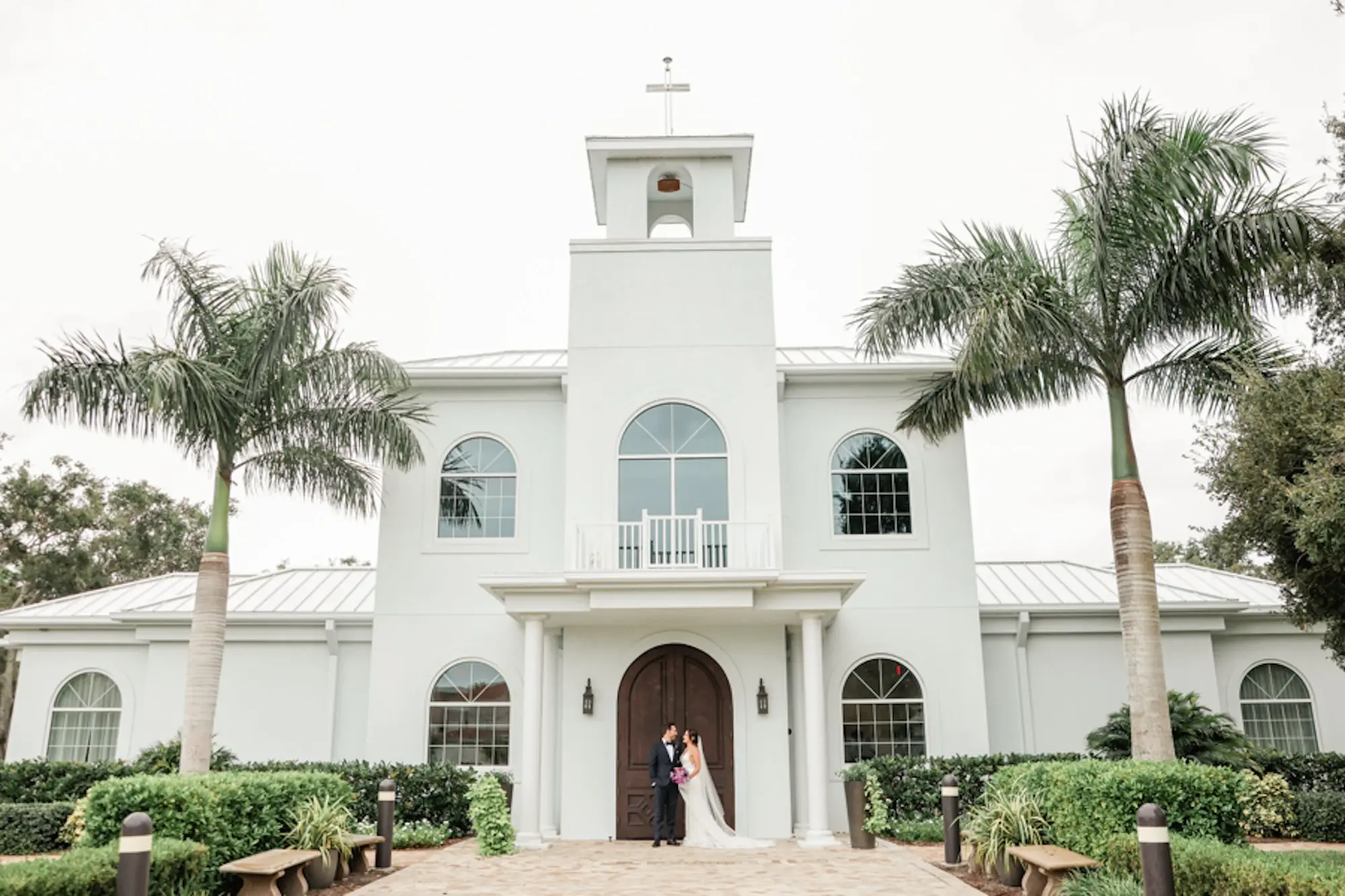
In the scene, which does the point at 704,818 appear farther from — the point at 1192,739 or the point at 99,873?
the point at 99,873

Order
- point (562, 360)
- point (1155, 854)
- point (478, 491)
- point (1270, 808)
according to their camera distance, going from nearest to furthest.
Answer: point (1155, 854)
point (1270, 808)
point (478, 491)
point (562, 360)

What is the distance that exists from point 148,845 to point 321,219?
13.7 meters

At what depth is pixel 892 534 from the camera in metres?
17.8

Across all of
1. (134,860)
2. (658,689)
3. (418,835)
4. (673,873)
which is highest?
(658,689)

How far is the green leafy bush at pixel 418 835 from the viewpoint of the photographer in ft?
47.8

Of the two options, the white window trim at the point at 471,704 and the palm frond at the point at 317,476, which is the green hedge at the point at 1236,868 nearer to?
the white window trim at the point at 471,704

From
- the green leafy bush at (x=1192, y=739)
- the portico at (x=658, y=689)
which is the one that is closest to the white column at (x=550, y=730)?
the portico at (x=658, y=689)

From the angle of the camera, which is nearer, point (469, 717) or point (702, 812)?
point (702, 812)

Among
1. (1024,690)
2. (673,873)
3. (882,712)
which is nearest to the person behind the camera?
(673,873)

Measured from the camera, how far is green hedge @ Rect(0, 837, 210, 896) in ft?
23.4

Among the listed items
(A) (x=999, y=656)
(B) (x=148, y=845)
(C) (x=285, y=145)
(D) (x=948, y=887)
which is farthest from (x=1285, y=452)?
(C) (x=285, y=145)

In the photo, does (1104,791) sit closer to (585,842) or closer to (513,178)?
(585,842)

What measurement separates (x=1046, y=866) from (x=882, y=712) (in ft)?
25.4

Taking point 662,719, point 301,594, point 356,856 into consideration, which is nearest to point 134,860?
point 356,856
